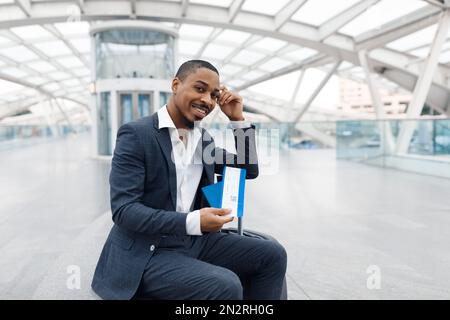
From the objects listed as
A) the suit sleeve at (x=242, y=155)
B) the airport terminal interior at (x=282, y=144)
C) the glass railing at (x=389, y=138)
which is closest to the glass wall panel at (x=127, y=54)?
the airport terminal interior at (x=282, y=144)

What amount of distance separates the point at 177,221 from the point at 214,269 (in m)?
0.28

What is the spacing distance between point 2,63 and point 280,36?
2049cm

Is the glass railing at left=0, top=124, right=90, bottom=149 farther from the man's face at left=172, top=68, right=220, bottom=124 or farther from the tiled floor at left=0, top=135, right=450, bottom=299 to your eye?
the man's face at left=172, top=68, right=220, bottom=124

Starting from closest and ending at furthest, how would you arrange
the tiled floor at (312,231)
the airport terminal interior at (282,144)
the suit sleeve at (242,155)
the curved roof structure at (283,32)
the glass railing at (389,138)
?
the suit sleeve at (242,155)
the tiled floor at (312,231)
the airport terminal interior at (282,144)
the glass railing at (389,138)
the curved roof structure at (283,32)

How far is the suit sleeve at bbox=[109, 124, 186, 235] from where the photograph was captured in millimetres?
1730

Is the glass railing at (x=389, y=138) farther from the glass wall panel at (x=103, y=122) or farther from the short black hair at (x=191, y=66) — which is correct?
the short black hair at (x=191, y=66)

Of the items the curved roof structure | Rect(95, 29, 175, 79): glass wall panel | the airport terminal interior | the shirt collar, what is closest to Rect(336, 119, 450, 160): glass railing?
the airport terminal interior

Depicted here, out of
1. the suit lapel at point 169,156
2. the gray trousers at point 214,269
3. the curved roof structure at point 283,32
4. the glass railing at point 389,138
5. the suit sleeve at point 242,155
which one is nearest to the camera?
the gray trousers at point 214,269

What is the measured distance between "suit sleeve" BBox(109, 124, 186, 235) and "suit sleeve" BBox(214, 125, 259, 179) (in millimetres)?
591

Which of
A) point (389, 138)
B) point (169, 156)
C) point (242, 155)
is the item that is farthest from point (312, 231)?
point (389, 138)

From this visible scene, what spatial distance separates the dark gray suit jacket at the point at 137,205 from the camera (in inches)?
68.7

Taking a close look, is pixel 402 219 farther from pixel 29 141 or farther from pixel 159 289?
pixel 29 141

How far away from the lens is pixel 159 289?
1.75 metres
